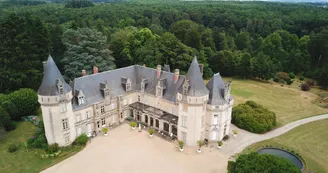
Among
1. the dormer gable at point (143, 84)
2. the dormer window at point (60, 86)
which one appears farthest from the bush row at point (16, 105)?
the dormer gable at point (143, 84)

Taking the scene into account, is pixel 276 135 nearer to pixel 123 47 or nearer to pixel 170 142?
pixel 170 142

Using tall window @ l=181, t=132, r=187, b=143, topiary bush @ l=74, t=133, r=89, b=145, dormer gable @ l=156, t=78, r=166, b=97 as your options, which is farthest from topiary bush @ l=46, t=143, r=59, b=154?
tall window @ l=181, t=132, r=187, b=143

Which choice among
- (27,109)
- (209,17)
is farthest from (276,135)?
(209,17)

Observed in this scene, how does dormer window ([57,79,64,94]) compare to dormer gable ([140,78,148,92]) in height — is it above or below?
above

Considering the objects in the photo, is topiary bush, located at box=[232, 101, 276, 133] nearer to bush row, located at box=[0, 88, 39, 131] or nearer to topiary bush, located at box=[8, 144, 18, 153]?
topiary bush, located at box=[8, 144, 18, 153]

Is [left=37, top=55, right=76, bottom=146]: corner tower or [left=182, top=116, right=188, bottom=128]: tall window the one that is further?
[left=182, top=116, right=188, bottom=128]: tall window

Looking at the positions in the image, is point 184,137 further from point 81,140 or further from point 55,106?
point 55,106
